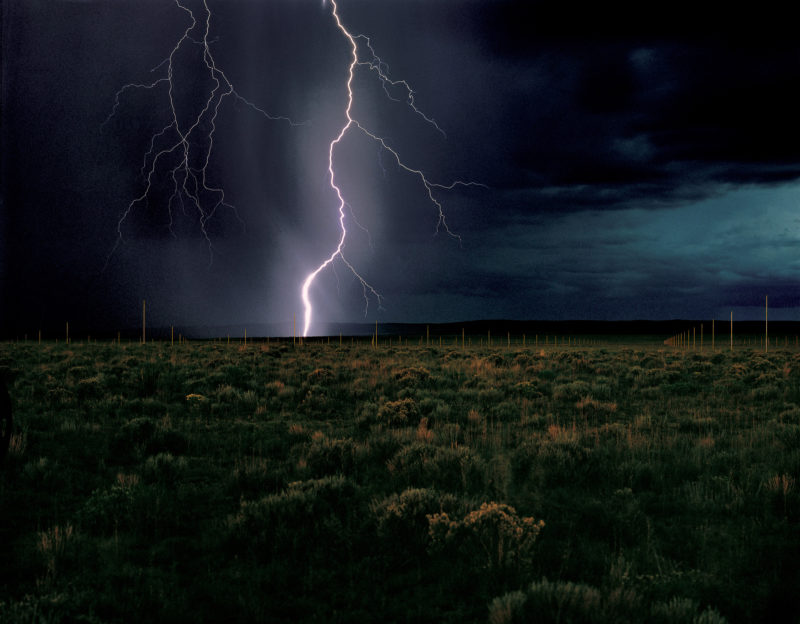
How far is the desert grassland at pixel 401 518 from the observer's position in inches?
166

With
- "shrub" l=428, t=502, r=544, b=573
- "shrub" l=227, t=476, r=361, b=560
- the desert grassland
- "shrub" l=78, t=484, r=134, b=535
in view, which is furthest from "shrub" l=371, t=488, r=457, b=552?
"shrub" l=78, t=484, r=134, b=535

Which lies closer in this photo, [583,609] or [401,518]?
[583,609]

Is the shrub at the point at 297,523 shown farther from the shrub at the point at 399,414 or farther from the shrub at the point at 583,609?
the shrub at the point at 399,414

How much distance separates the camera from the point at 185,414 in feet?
40.8

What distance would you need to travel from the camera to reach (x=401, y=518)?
5.50 m

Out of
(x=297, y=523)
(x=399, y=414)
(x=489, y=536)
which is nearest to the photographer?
(x=489, y=536)

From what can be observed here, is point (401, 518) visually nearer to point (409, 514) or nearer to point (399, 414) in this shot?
point (409, 514)

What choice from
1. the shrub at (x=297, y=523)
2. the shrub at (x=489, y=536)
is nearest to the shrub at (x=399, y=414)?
the shrub at (x=297, y=523)

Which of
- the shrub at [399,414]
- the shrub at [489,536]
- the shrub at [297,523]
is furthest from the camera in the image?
the shrub at [399,414]

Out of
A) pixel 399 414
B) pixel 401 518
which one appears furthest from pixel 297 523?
pixel 399 414

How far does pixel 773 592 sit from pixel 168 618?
186 inches

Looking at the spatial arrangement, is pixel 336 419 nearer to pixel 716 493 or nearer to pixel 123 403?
pixel 123 403

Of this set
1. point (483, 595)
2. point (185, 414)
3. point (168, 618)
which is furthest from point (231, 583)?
point (185, 414)

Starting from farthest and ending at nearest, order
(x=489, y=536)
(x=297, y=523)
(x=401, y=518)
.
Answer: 1. (x=297, y=523)
2. (x=401, y=518)
3. (x=489, y=536)
